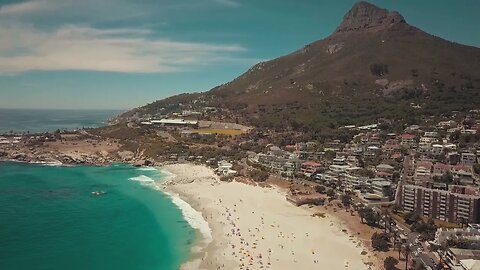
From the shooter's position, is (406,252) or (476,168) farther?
(476,168)

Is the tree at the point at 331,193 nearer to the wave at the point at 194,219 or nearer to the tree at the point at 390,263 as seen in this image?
the wave at the point at 194,219

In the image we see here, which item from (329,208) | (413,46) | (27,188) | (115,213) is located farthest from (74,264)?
(413,46)

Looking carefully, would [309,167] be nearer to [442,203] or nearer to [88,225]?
[442,203]

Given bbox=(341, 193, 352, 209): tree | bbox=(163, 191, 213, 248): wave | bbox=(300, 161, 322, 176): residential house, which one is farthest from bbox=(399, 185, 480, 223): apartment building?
bbox=(163, 191, 213, 248): wave

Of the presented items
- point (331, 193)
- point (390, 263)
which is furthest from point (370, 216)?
point (390, 263)

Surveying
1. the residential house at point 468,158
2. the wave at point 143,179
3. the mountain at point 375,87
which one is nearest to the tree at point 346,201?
the residential house at point 468,158
